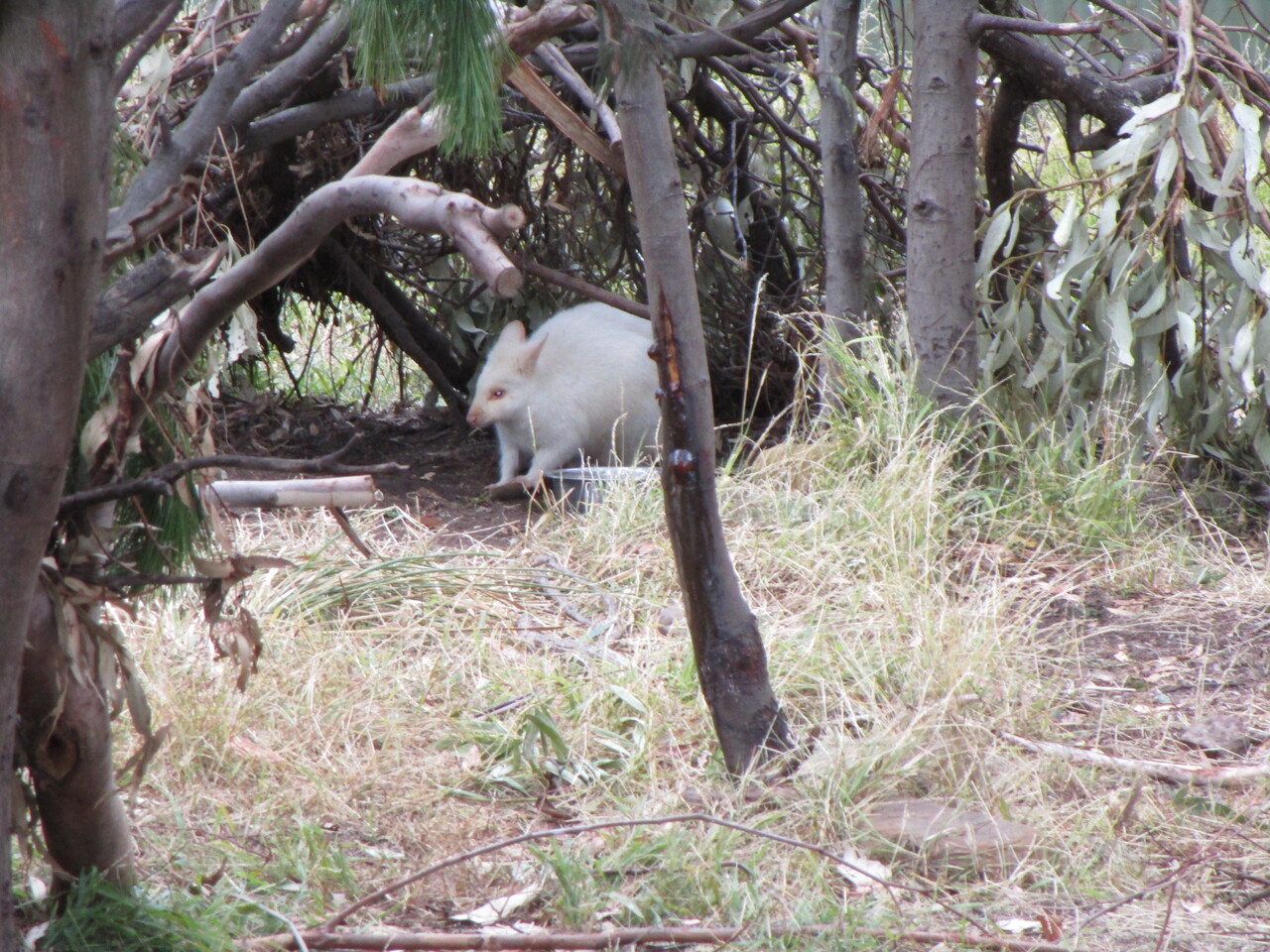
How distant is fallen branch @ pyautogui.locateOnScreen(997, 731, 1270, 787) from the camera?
290 cm

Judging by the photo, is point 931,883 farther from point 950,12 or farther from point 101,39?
point 950,12

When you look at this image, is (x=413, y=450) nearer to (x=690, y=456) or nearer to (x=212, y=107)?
(x=690, y=456)

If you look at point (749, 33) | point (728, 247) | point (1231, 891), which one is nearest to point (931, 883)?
point (1231, 891)

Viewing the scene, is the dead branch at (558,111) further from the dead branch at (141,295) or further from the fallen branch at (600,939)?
the fallen branch at (600,939)

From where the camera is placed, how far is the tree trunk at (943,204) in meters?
4.23

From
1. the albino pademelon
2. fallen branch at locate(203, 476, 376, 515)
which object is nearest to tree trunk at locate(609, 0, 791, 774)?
fallen branch at locate(203, 476, 376, 515)

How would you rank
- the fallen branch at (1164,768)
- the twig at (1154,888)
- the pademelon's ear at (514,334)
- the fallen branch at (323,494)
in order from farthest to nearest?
the pademelon's ear at (514,334) < the fallen branch at (1164,768) < the twig at (1154,888) < the fallen branch at (323,494)

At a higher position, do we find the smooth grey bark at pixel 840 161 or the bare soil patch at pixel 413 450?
the smooth grey bark at pixel 840 161

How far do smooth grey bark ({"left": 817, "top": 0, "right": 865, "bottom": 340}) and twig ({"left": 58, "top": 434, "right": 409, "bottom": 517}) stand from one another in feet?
10.7

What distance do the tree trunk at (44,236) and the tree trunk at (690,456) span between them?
1380 mm

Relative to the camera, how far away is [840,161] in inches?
181

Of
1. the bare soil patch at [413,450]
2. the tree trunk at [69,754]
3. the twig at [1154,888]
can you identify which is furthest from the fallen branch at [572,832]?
the bare soil patch at [413,450]

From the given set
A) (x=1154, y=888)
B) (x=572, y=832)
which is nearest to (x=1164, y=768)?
(x=1154, y=888)

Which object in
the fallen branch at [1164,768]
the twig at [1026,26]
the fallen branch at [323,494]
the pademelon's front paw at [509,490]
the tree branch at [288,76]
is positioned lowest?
the fallen branch at [1164,768]
